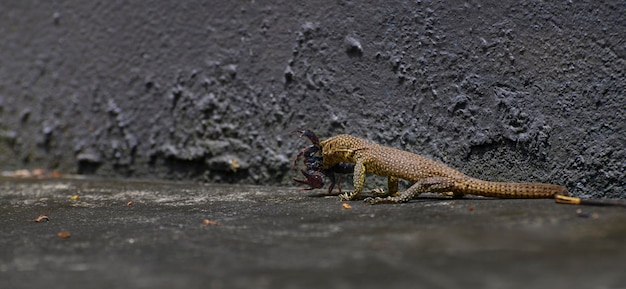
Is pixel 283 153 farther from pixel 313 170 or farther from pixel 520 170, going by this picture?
pixel 520 170

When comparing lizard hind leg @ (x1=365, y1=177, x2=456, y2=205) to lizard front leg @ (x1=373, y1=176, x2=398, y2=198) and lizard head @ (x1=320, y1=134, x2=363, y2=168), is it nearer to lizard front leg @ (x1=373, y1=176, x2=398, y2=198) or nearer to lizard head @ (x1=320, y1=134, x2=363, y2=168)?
lizard front leg @ (x1=373, y1=176, x2=398, y2=198)

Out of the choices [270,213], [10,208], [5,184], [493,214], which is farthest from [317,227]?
[5,184]

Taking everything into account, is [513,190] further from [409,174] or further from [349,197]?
[349,197]

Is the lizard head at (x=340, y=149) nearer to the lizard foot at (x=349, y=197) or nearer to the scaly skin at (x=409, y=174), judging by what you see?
the scaly skin at (x=409, y=174)

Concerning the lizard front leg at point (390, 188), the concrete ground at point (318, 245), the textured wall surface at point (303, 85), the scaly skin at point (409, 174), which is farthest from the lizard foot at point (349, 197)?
the textured wall surface at point (303, 85)

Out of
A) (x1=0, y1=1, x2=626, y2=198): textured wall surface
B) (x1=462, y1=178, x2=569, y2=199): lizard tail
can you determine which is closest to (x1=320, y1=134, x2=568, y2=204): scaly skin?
(x1=462, y1=178, x2=569, y2=199): lizard tail

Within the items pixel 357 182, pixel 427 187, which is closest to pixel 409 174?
pixel 427 187
